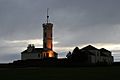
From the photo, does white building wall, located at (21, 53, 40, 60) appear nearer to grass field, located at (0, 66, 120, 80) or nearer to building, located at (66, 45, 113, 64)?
building, located at (66, 45, 113, 64)

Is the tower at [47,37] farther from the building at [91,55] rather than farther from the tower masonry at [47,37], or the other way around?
the building at [91,55]

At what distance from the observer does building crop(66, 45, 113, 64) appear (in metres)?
87.3

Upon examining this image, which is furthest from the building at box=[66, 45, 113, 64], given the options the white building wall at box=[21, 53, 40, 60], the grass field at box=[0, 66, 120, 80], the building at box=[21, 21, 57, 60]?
the grass field at box=[0, 66, 120, 80]

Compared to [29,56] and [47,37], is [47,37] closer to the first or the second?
[47,37]

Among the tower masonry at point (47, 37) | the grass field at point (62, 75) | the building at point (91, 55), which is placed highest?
the tower masonry at point (47, 37)

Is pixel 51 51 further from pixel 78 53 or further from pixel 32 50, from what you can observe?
pixel 78 53

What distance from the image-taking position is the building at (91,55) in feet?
286

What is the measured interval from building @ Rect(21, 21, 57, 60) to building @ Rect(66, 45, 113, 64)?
11362mm

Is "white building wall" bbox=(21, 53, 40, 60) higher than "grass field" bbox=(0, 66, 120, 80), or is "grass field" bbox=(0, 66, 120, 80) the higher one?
"white building wall" bbox=(21, 53, 40, 60)

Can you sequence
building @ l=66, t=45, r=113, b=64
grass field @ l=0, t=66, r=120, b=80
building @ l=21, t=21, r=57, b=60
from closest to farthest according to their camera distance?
grass field @ l=0, t=66, r=120, b=80, building @ l=66, t=45, r=113, b=64, building @ l=21, t=21, r=57, b=60

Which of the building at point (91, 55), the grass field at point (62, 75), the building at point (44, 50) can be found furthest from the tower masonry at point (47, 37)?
the grass field at point (62, 75)

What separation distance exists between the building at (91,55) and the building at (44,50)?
11.4 meters

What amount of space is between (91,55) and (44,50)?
54.0ft

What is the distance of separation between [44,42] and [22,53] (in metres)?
8.72
